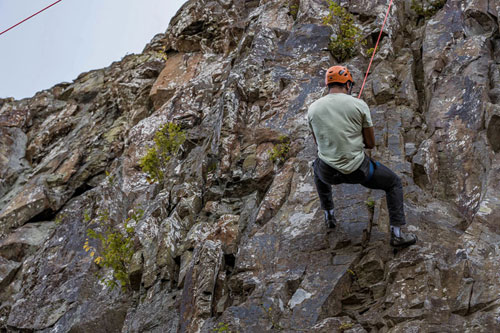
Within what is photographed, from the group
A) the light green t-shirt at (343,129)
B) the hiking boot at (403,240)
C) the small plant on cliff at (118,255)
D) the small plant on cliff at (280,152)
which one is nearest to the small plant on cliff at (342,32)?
the small plant on cliff at (280,152)

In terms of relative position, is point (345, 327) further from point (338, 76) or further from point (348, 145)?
point (338, 76)

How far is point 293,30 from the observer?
42.3 ft

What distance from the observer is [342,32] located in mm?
12180

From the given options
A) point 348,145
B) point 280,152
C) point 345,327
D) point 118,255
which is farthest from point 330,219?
point 118,255

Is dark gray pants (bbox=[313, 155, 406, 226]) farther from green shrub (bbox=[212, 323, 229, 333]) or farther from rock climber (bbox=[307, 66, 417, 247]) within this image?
green shrub (bbox=[212, 323, 229, 333])

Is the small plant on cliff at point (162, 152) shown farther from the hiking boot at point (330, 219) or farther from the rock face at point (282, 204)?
the hiking boot at point (330, 219)

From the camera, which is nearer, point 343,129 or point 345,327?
point 345,327

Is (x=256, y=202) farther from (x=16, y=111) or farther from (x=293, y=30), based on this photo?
(x=16, y=111)

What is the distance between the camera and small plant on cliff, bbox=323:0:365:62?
11742mm

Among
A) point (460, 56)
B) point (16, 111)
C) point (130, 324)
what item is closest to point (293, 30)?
point (460, 56)

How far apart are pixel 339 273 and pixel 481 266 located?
1631 millimetres

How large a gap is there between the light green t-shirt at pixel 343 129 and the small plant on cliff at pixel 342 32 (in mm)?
5258

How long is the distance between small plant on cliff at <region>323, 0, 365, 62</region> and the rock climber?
506 centimetres

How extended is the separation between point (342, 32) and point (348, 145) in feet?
20.5
